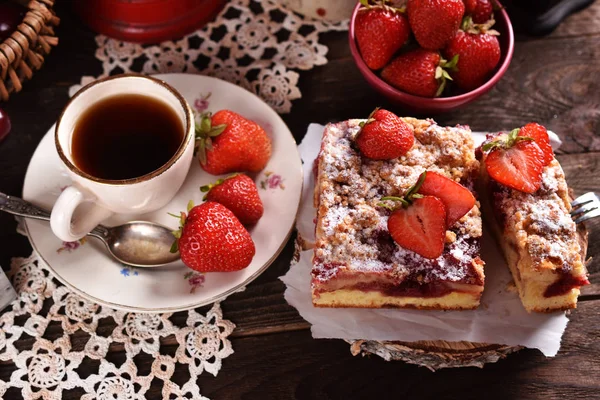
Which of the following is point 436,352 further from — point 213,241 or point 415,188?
point 213,241

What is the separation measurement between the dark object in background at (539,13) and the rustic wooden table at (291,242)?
0.03 metres

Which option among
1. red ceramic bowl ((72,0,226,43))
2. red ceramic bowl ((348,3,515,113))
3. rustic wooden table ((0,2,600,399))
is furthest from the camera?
red ceramic bowl ((72,0,226,43))

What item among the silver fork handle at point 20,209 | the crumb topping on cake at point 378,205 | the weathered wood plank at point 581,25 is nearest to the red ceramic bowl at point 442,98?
the crumb topping on cake at point 378,205

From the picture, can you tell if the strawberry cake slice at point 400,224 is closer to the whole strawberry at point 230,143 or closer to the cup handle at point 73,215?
the whole strawberry at point 230,143

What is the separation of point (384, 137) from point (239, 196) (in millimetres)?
419

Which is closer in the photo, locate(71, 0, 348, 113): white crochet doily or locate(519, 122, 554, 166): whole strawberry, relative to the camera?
locate(519, 122, 554, 166): whole strawberry

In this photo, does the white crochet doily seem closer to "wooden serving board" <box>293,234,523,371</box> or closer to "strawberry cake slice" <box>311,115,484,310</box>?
"strawberry cake slice" <box>311,115,484,310</box>

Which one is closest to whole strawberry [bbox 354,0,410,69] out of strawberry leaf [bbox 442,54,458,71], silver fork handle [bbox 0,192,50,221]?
strawberry leaf [bbox 442,54,458,71]

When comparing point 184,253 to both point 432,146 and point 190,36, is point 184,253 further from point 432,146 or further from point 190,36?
point 190,36

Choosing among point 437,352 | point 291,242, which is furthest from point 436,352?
point 291,242

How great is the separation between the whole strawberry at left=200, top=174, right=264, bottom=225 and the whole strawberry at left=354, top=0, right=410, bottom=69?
517 millimetres

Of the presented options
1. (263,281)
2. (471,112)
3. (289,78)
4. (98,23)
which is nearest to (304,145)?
(289,78)

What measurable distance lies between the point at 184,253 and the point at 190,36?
90 cm

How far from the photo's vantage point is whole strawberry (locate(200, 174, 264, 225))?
5.66ft
